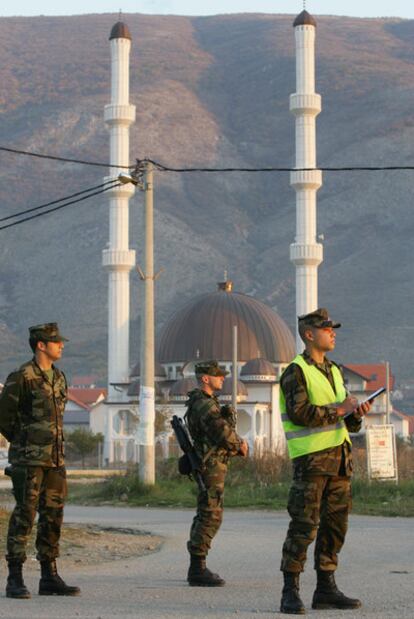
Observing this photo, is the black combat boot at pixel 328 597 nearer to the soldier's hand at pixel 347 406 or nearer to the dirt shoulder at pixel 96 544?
the soldier's hand at pixel 347 406

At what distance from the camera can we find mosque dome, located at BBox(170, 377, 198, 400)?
66875mm

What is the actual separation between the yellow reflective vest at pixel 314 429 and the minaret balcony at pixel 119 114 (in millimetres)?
60167

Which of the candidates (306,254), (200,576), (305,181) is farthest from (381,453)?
(305,181)

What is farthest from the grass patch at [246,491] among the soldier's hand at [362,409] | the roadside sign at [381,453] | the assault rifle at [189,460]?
the soldier's hand at [362,409]

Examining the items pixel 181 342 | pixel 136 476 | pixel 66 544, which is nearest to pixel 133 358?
pixel 181 342

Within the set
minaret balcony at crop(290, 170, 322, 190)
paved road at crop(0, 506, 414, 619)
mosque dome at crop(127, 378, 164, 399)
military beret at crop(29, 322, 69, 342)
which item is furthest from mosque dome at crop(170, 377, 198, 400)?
military beret at crop(29, 322, 69, 342)

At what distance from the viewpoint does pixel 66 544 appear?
43.3 feet

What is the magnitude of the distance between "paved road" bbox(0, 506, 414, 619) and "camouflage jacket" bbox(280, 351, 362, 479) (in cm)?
89

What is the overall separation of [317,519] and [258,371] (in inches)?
2428

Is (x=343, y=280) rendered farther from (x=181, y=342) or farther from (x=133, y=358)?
(x=181, y=342)

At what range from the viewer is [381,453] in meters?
22.3

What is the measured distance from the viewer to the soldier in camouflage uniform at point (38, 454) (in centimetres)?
942

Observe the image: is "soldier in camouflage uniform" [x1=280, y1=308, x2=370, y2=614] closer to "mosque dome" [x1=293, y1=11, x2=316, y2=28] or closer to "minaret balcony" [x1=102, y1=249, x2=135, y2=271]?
"minaret balcony" [x1=102, y1=249, x2=135, y2=271]

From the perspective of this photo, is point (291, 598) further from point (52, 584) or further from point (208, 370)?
point (208, 370)
